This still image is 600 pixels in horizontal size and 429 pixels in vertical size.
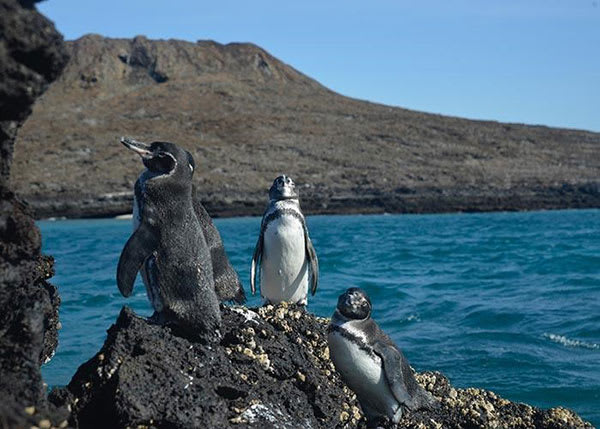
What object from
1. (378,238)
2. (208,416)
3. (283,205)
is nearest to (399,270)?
(378,238)

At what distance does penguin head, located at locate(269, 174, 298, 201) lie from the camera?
743 cm

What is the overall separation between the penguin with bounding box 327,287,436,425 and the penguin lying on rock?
82cm

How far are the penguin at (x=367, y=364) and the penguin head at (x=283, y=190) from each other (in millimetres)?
2165

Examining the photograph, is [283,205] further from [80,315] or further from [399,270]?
[399,270]

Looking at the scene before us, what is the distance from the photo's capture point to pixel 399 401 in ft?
17.2

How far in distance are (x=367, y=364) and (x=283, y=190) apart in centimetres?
247

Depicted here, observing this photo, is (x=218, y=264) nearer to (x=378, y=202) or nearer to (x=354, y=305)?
(x=354, y=305)

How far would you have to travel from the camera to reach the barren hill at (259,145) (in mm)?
45938

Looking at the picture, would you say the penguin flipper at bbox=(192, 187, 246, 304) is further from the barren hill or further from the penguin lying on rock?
the barren hill

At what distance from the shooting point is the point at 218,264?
222 inches

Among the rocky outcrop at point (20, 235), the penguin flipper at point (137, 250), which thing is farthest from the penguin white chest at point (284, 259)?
the rocky outcrop at point (20, 235)

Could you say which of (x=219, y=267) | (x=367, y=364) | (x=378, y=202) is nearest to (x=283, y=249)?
(x=219, y=267)

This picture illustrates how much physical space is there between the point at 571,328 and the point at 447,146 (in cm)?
4655

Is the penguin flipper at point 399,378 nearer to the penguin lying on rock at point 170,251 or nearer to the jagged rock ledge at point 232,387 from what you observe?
the jagged rock ledge at point 232,387
